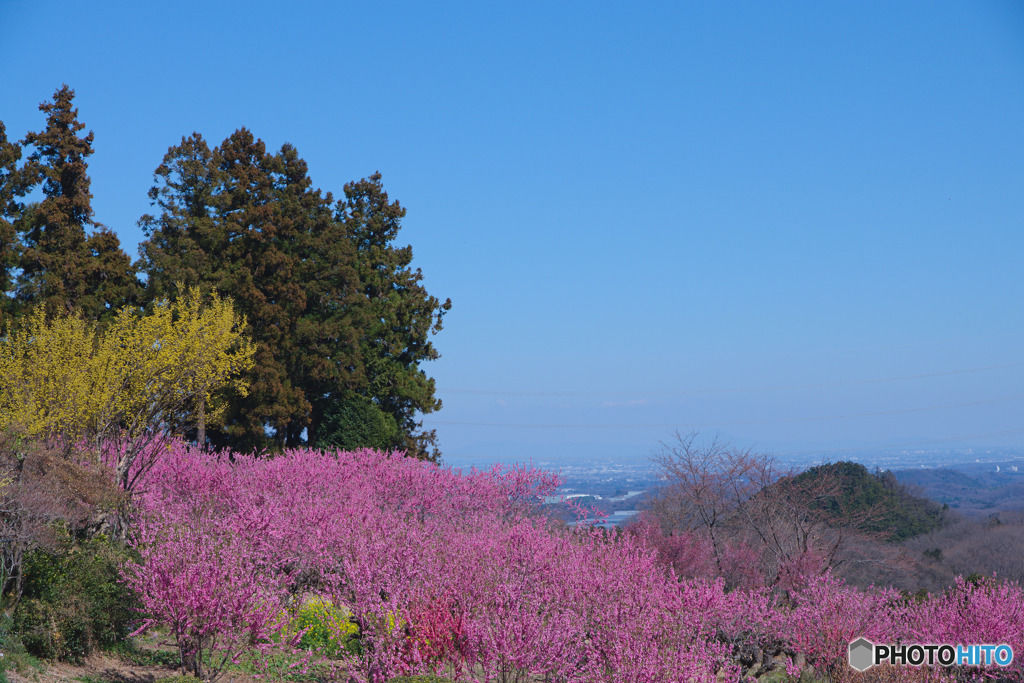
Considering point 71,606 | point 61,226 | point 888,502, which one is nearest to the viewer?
point 71,606

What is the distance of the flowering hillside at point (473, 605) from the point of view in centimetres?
1083

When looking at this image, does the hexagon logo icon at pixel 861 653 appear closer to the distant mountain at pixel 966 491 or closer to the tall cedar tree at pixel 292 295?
the tall cedar tree at pixel 292 295

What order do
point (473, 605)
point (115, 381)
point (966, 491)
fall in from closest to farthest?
point (473, 605)
point (115, 381)
point (966, 491)

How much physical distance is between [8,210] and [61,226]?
2076 millimetres

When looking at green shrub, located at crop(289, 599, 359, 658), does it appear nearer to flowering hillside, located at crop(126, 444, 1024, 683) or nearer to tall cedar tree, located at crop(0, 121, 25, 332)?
flowering hillside, located at crop(126, 444, 1024, 683)

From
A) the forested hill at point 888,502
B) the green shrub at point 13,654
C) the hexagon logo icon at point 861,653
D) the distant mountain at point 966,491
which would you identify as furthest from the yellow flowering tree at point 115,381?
the distant mountain at point 966,491

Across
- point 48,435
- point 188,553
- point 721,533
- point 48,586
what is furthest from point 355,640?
point 721,533

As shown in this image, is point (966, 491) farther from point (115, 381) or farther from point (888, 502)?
point (115, 381)

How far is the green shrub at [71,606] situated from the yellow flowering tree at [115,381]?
4.56 meters

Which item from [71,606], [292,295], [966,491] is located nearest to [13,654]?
[71,606]

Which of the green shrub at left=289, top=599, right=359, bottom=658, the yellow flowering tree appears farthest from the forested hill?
the green shrub at left=289, top=599, right=359, bottom=658

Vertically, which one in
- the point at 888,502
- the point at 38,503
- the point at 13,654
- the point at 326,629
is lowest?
the point at 888,502

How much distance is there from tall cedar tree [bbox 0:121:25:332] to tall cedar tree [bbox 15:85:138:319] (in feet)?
0.71

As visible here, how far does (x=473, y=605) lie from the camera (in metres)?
11.8
